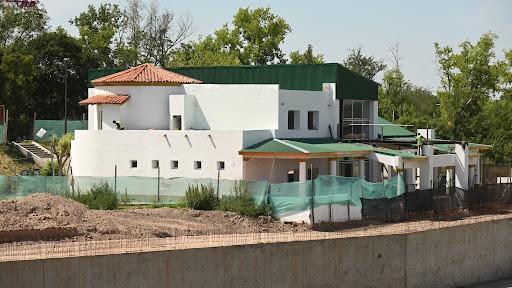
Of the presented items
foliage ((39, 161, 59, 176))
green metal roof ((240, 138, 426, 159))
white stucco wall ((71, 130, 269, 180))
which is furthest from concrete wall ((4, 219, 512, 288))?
foliage ((39, 161, 59, 176))

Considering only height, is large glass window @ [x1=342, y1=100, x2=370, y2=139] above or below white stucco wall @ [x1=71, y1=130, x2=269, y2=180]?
above

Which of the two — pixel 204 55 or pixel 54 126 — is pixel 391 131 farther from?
pixel 204 55

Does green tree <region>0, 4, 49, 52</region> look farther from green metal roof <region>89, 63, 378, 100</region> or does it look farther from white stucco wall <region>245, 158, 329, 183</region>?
white stucco wall <region>245, 158, 329, 183</region>

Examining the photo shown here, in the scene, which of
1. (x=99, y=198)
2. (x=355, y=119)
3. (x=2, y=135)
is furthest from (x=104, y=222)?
(x=2, y=135)

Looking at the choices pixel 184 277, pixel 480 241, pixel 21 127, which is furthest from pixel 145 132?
pixel 21 127

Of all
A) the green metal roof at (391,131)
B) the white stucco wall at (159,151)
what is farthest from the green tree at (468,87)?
the white stucco wall at (159,151)

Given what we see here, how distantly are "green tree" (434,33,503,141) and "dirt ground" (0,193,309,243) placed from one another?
4456 cm

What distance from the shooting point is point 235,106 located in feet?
180

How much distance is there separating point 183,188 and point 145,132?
676cm

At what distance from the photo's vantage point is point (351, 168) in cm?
5650

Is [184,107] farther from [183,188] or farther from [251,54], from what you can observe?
[251,54]

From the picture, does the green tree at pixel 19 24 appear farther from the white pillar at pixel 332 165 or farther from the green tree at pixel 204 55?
the white pillar at pixel 332 165

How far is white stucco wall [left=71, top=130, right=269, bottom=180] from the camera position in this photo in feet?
167

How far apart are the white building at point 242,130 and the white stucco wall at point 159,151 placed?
50mm
